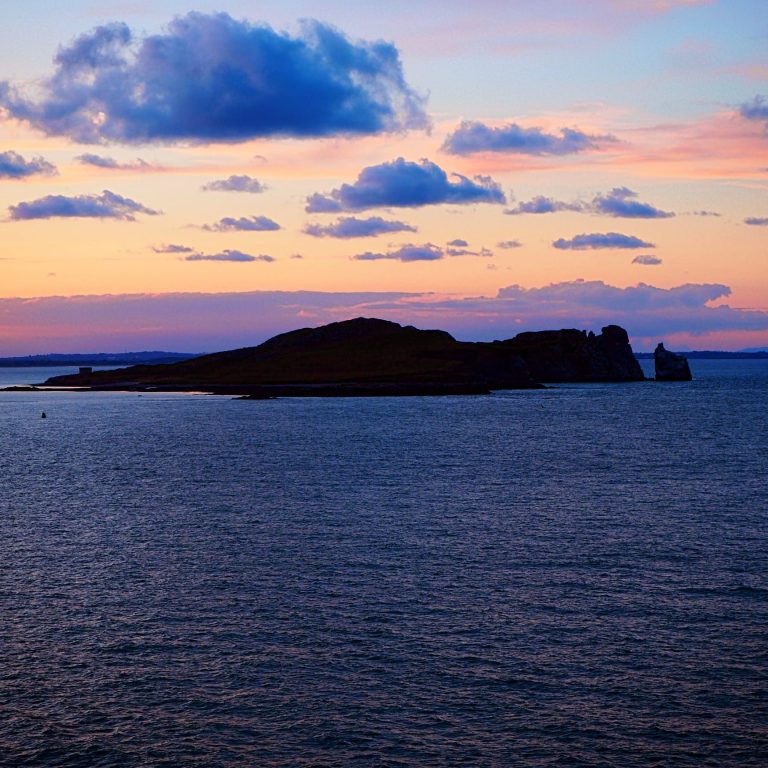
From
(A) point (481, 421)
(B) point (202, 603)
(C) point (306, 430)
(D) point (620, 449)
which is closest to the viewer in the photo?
(B) point (202, 603)

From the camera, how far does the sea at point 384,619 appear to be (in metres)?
24.0

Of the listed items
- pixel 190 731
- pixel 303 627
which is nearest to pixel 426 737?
pixel 190 731

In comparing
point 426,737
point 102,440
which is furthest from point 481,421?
point 426,737

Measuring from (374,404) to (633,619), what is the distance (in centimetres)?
14934

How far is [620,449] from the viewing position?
95.2 m

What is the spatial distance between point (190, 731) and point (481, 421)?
114 meters

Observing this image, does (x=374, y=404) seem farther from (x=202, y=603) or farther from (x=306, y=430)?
(x=202, y=603)

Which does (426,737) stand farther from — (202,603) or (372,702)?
(202,603)

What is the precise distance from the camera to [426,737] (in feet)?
78.3

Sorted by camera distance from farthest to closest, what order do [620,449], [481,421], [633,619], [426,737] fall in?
[481,421] → [620,449] → [633,619] → [426,737]

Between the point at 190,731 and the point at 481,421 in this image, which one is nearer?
the point at 190,731

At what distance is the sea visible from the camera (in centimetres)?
2395

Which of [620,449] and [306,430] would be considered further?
[306,430]

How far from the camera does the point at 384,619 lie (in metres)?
33.2
